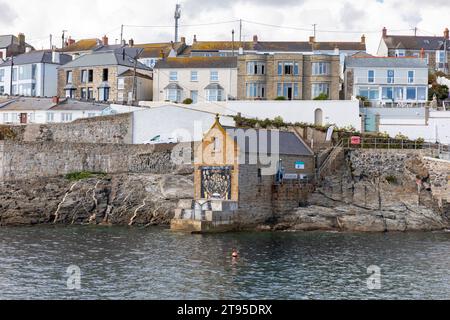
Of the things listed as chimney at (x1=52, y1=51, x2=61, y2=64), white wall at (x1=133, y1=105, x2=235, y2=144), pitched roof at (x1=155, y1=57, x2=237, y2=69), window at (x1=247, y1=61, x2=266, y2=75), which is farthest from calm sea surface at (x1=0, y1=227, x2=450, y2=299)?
chimney at (x1=52, y1=51, x2=61, y2=64)

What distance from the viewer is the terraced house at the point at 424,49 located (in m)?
91.9

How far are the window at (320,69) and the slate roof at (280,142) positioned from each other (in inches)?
594

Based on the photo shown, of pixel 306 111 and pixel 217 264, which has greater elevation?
pixel 306 111

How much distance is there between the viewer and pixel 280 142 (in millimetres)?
52562

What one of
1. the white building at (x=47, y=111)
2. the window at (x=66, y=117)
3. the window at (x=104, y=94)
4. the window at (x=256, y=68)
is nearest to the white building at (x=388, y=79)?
the window at (x=256, y=68)

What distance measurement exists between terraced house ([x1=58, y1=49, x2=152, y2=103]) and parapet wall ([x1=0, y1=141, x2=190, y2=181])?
17850 millimetres

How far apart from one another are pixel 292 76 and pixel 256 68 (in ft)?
10.4

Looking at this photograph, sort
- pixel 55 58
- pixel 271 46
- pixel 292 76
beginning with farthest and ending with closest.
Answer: pixel 271 46, pixel 55 58, pixel 292 76

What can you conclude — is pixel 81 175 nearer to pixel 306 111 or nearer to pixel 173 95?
pixel 306 111

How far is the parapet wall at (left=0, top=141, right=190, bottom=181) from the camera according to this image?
55406mm

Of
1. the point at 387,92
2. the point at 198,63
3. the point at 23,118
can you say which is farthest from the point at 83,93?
the point at 387,92

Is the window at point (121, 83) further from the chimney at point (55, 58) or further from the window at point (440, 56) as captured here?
the window at point (440, 56)

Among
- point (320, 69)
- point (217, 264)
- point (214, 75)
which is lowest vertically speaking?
point (217, 264)

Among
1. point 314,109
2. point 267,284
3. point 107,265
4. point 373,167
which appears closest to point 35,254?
point 107,265
